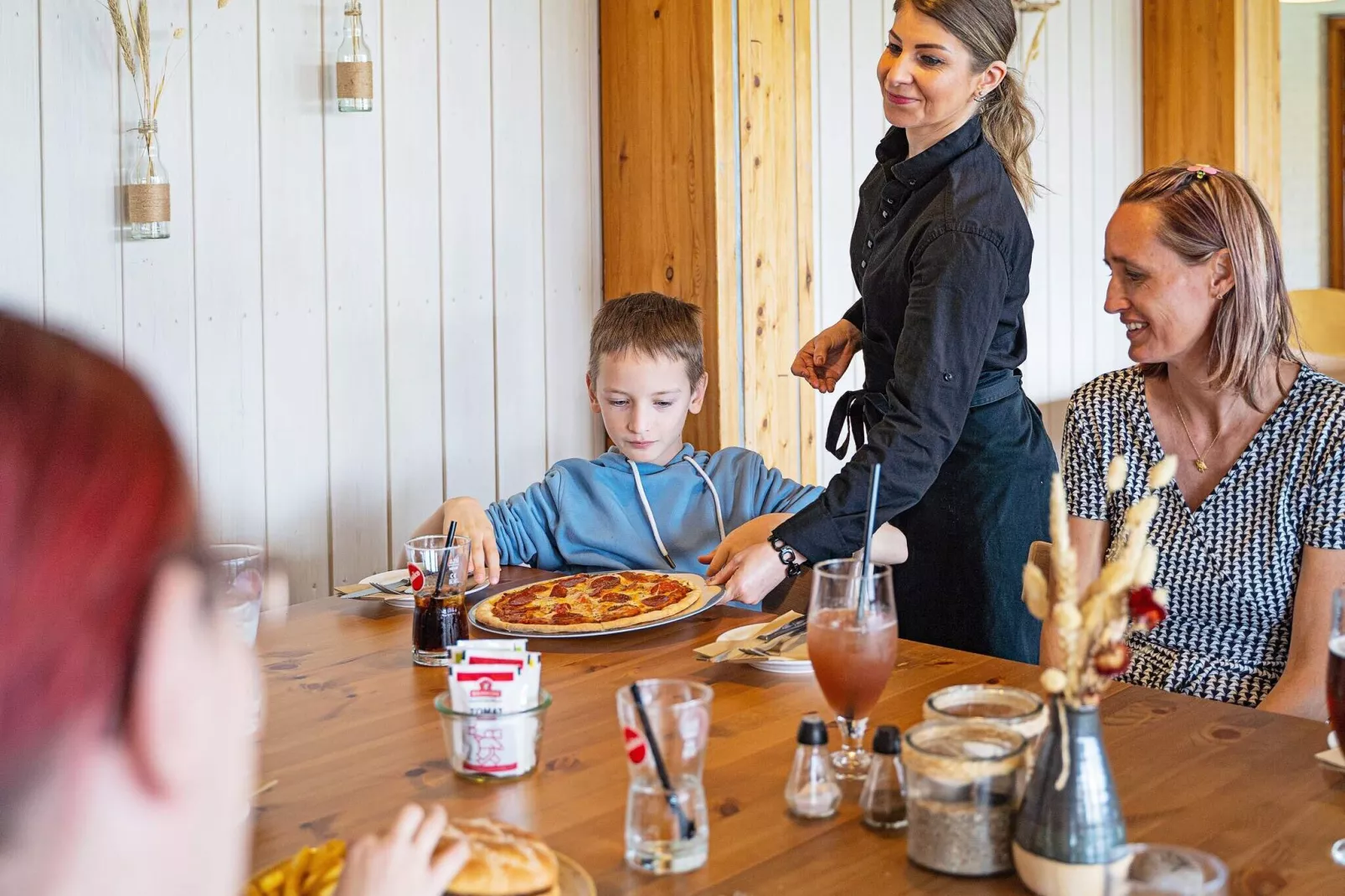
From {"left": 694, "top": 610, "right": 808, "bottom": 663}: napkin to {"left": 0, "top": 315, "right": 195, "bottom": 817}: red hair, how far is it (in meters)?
1.14

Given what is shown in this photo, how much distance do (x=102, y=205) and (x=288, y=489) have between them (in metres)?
0.65

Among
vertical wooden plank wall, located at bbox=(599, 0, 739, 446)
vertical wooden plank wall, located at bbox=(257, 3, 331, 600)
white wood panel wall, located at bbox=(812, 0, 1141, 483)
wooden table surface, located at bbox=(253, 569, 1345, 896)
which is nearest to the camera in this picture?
wooden table surface, located at bbox=(253, 569, 1345, 896)

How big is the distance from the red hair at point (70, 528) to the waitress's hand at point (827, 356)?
6.64 ft

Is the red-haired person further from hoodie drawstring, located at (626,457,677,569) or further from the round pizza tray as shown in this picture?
hoodie drawstring, located at (626,457,677,569)

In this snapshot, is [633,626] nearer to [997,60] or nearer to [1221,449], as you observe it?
[1221,449]

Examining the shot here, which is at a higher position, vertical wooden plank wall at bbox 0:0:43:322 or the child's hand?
vertical wooden plank wall at bbox 0:0:43:322

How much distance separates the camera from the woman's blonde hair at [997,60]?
78.5 inches

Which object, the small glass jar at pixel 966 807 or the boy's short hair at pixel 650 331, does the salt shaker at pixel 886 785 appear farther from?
the boy's short hair at pixel 650 331

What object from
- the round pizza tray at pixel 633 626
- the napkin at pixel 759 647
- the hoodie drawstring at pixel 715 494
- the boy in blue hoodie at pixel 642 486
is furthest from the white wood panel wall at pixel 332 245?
the napkin at pixel 759 647

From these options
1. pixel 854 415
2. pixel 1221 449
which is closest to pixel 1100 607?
pixel 1221 449

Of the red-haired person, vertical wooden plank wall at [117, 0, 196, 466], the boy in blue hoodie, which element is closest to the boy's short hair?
the boy in blue hoodie

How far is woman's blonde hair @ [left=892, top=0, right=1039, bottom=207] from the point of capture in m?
1.99

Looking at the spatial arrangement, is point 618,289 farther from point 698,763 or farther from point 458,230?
point 698,763

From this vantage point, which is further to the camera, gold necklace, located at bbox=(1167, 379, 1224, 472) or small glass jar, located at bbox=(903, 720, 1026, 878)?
gold necklace, located at bbox=(1167, 379, 1224, 472)
